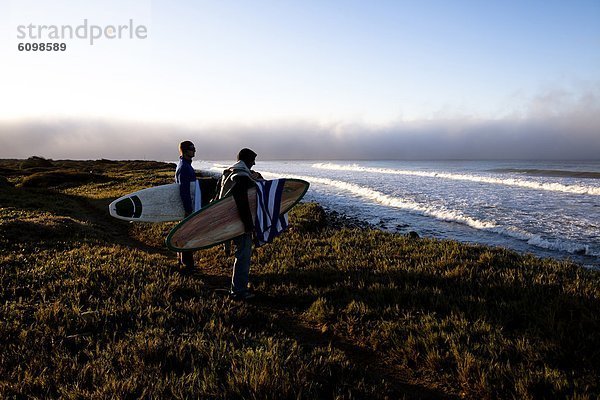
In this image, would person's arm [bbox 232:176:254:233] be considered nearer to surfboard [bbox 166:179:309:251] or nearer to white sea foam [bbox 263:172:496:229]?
surfboard [bbox 166:179:309:251]

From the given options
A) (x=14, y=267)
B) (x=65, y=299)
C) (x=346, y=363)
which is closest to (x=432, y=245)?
(x=346, y=363)

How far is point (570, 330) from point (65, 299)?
8.15 m

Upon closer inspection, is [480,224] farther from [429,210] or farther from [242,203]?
[242,203]

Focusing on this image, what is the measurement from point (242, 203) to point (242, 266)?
4.27ft

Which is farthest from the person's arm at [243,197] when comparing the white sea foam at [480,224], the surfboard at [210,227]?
the white sea foam at [480,224]

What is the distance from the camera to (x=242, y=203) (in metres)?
6.23

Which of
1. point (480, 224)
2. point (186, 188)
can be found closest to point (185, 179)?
point (186, 188)

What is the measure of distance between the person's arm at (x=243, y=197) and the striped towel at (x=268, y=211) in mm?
382

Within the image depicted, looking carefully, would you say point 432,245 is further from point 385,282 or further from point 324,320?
point 324,320

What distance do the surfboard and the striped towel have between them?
0.46ft

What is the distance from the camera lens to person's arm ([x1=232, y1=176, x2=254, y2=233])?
6.21 m

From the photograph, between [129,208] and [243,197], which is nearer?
[243,197]

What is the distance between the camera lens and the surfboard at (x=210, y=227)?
21.7 ft

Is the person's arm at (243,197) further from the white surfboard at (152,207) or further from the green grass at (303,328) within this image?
the white surfboard at (152,207)
